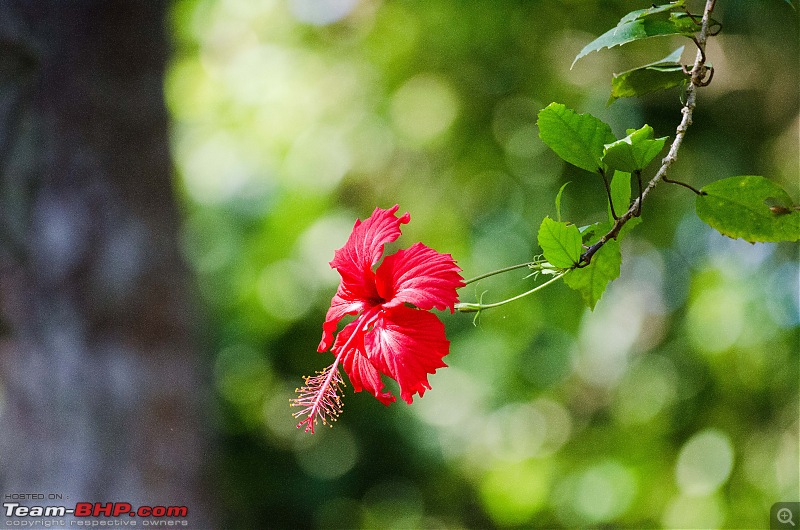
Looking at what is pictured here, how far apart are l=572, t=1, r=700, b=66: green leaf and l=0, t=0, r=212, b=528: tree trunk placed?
51.5 inches

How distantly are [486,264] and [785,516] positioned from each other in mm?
872

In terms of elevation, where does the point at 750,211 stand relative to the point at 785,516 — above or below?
above

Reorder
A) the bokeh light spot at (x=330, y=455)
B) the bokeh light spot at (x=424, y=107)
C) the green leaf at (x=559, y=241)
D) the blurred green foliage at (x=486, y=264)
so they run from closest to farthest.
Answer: the green leaf at (x=559, y=241) < the blurred green foliage at (x=486, y=264) < the bokeh light spot at (x=424, y=107) < the bokeh light spot at (x=330, y=455)

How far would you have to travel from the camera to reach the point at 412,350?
0.39 metres

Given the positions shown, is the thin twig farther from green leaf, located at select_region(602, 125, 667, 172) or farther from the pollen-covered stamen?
the pollen-covered stamen

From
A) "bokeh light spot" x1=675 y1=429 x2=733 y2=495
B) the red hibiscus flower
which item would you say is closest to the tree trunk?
"bokeh light spot" x1=675 y1=429 x2=733 y2=495

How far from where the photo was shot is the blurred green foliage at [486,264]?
67.9 inches

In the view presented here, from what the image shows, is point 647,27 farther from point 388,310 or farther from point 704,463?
point 704,463

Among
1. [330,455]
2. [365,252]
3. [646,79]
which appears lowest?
[330,455]

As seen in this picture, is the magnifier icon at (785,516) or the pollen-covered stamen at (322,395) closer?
the pollen-covered stamen at (322,395)
